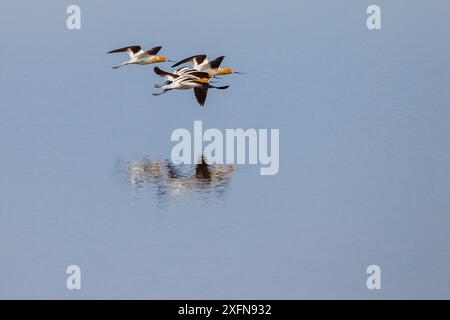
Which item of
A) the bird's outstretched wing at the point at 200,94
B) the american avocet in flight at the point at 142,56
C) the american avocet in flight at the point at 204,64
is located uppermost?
the american avocet in flight at the point at 142,56

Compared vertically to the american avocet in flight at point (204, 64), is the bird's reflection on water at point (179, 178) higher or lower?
lower

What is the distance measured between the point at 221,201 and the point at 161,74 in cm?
166

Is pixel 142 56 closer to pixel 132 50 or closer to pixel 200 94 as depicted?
pixel 132 50

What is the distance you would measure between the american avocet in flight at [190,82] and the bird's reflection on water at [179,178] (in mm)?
713

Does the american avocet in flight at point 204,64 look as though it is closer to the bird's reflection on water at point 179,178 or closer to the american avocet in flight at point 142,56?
the american avocet in flight at point 142,56

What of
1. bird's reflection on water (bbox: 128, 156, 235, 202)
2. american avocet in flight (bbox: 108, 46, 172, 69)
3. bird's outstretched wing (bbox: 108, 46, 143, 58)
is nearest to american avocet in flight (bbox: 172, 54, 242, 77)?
american avocet in flight (bbox: 108, 46, 172, 69)

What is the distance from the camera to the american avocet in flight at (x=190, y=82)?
503 inches

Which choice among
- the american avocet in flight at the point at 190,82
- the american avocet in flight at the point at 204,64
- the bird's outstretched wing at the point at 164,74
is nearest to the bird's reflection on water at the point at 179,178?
the american avocet in flight at the point at 190,82

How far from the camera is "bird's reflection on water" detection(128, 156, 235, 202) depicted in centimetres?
1188

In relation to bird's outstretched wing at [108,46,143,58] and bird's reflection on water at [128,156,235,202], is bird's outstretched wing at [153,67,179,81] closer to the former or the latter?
bird's outstretched wing at [108,46,143,58]

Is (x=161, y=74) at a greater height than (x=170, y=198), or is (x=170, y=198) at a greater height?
(x=161, y=74)

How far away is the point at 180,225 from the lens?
1145 centimetres
